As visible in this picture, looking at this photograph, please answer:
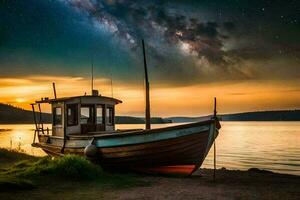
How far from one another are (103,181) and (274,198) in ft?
20.1

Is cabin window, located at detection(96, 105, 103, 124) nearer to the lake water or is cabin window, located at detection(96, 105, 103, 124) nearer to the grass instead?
the grass

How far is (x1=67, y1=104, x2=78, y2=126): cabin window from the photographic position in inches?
711

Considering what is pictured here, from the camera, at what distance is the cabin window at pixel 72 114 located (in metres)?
18.1

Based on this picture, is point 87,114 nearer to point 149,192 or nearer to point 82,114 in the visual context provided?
point 82,114

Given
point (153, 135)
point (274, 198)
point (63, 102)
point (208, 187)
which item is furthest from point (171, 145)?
point (63, 102)

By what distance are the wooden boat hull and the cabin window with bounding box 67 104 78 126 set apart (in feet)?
9.79

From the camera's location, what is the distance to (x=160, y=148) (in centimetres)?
1394

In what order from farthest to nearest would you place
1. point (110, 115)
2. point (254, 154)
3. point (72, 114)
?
point (254, 154), point (110, 115), point (72, 114)

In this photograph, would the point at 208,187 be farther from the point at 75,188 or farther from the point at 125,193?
the point at 75,188

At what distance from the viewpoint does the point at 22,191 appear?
33.3ft

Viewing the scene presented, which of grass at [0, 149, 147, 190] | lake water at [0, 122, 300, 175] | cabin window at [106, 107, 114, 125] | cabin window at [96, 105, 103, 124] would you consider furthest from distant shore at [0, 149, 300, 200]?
lake water at [0, 122, 300, 175]

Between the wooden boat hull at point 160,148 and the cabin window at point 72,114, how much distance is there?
2985mm

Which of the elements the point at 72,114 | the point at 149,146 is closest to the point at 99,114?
the point at 72,114

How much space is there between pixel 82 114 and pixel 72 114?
1.80 ft
